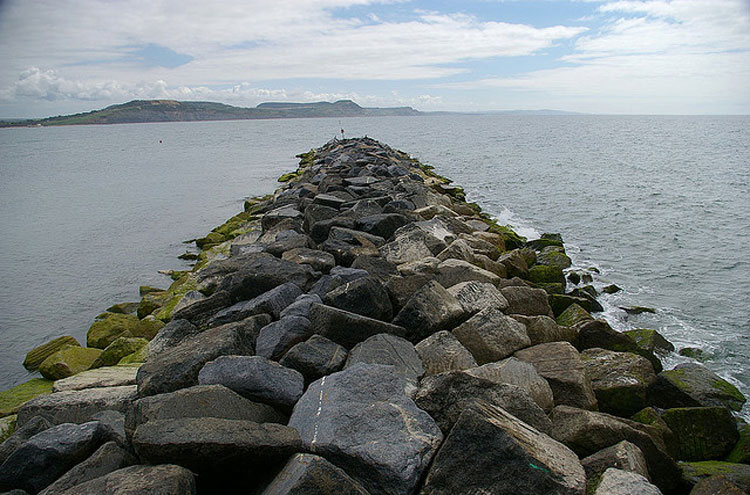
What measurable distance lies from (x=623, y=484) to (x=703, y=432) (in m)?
2.17

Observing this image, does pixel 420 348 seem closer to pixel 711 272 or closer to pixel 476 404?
pixel 476 404

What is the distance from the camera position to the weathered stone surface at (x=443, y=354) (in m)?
3.85

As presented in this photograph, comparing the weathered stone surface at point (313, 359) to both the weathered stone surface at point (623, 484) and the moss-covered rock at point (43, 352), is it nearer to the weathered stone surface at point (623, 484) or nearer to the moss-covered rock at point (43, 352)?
the weathered stone surface at point (623, 484)

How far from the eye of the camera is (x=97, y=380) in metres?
4.12

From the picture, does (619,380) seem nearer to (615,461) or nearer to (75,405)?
(615,461)

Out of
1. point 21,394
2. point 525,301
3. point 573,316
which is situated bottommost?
point 21,394

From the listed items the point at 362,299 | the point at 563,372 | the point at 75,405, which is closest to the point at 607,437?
the point at 563,372

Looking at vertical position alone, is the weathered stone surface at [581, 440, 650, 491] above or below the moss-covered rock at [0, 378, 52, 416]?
above

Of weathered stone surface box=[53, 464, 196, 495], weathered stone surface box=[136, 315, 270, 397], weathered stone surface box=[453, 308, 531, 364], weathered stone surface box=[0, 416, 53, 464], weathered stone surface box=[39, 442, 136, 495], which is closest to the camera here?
weathered stone surface box=[53, 464, 196, 495]

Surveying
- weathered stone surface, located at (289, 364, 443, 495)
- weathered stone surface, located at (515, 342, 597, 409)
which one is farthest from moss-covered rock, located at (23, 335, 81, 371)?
weathered stone surface, located at (515, 342, 597, 409)

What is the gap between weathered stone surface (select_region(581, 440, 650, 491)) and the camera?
277 cm

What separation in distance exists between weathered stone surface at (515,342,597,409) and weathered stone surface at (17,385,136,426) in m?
3.09

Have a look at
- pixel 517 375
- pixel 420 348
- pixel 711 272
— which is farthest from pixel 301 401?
pixel 711 272

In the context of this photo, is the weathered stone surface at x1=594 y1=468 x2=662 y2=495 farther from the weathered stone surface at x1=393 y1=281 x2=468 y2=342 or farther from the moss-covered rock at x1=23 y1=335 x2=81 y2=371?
the moss-covered rock at x1=23 y1=335 x2=81 y2=371
